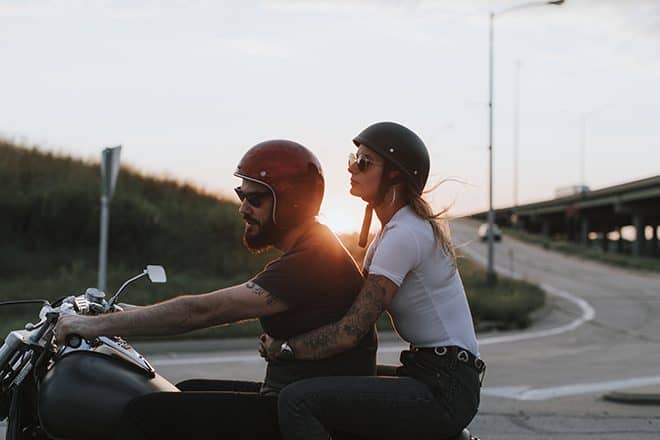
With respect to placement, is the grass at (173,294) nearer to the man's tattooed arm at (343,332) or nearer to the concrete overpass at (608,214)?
the man's tattooed arm at (343,332)

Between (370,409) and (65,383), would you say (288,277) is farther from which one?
(65,383)

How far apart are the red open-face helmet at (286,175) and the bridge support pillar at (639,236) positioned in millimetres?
66934

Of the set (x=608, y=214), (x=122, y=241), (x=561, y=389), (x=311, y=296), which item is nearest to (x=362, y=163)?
(x=311, y=296)

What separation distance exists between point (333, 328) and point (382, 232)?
0.53 m

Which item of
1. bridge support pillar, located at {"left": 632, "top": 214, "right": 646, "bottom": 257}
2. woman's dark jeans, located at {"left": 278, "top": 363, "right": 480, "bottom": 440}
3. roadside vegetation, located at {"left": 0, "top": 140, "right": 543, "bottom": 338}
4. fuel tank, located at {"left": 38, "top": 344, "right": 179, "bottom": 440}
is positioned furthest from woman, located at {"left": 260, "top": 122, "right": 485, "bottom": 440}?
bridge support pillar, located at {"left": 632, "top": 214, "right": 646, "bottom": 257}

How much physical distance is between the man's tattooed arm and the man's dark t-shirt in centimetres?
4

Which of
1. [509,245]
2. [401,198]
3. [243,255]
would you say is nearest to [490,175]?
[243,255]

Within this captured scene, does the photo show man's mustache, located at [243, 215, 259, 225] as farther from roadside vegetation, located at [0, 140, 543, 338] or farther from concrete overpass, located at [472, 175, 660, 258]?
concrete overpass, located at [472, 175, 660, 258]

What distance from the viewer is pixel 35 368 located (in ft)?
9.87

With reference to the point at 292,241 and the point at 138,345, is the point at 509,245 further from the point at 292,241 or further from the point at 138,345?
the point at 292,241

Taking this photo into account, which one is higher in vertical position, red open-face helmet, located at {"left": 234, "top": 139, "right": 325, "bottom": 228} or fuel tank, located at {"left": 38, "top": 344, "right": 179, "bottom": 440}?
red open-face helmet, located at {"left": 234, "top": 139, "right": 325, "bottom": 228}

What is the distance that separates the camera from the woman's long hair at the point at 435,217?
355cm

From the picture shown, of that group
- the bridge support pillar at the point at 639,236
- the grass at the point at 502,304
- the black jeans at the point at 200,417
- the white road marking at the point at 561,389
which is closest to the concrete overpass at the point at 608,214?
the bridge support pillar at the point at 639,236

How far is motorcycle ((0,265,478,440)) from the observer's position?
283 cm
